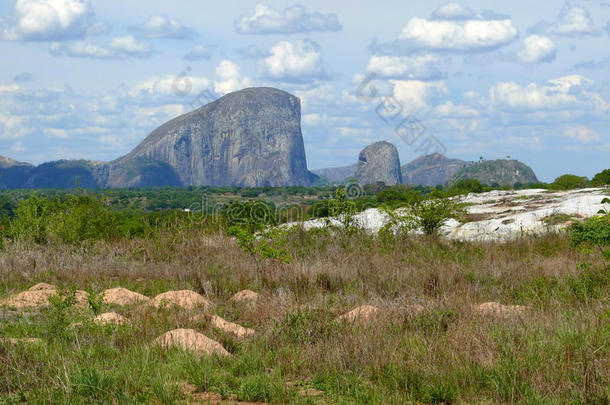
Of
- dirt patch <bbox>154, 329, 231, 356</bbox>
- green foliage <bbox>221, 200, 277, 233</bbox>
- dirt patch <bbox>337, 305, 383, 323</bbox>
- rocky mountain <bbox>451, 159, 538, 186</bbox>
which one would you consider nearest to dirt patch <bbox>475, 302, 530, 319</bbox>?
dirt patch <bbox>337, 305, 383, 323</bbox>

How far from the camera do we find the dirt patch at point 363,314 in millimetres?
6398

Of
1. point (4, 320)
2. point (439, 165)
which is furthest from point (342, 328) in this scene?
point (439, 165)

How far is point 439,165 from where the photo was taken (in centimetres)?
17100

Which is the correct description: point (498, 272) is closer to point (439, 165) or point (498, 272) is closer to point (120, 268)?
point (120, 268)

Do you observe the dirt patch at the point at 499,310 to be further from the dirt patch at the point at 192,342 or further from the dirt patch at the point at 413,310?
the dirt patch at the point at 192,342

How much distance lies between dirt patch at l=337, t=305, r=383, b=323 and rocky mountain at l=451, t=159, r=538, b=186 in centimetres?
1982

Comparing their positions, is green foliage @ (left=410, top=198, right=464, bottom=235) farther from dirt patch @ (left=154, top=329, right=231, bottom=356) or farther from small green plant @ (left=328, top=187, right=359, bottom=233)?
dirt patch @ (left=154, top=329, right=231, bottom=356)

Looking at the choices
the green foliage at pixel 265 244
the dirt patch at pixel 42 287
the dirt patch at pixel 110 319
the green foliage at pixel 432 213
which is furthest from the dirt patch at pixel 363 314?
the green foliage at pixel 432 213

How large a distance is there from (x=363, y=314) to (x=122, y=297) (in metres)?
3.88

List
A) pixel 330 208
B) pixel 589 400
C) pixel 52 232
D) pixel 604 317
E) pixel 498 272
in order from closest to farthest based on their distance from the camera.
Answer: pixel 589 400 < pixel 604 317 < pixel 498 272 < pixel 52 232 < pixel 330 208

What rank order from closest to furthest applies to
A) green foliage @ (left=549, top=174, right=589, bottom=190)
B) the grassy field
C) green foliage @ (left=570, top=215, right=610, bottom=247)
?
the grassy field < green foliage @ (left=570, top=215, right=610, bottom=247) < green foliage @ (left=549, top=174, right=589, bottom=190)

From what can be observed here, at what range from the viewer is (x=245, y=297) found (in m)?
8.53

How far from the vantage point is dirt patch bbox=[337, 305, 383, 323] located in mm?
6398

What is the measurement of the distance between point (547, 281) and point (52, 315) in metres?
6.88
